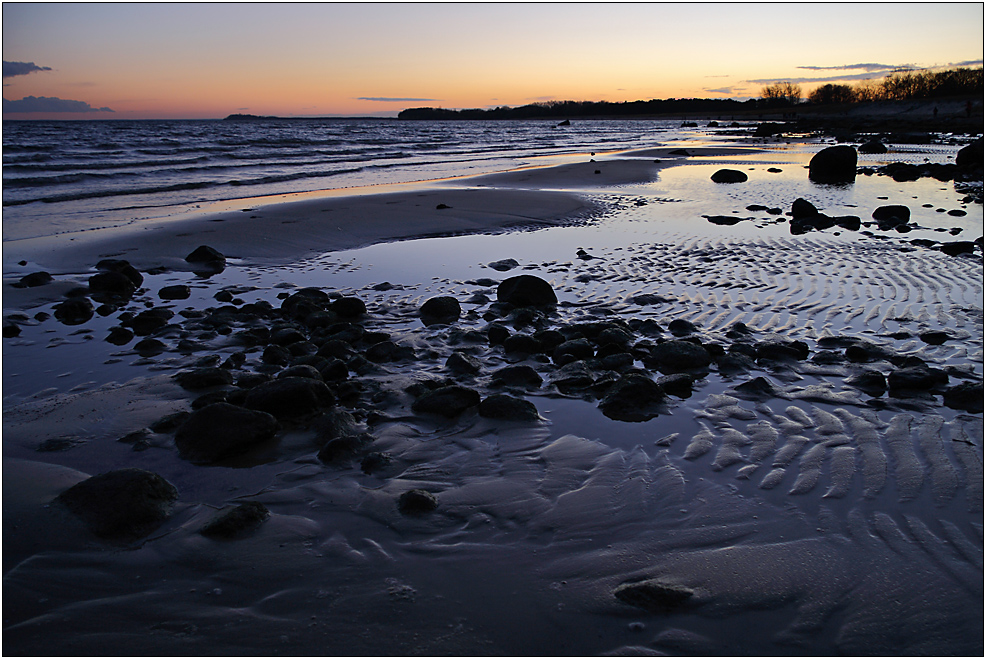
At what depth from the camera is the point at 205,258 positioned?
9141mm

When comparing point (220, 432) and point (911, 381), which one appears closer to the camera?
point (220, 432)

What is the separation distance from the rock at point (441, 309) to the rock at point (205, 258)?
4209 millimetres

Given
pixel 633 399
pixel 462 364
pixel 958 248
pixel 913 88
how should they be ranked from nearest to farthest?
pixel 633 399
pixel 462 364
pixel 958 248
pixel 913 88

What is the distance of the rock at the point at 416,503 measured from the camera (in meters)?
3.20

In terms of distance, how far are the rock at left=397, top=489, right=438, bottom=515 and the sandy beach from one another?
17mm

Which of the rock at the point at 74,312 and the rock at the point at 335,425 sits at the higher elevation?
the rock at the point at 74,312

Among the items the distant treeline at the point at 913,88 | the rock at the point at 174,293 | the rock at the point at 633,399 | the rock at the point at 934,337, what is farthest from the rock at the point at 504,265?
the distant treeline at the point at 913,88

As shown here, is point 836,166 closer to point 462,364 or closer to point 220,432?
point 462,364

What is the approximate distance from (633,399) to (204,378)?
11.3ft

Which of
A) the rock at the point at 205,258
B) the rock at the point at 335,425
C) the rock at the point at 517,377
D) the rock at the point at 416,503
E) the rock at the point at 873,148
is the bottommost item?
the rock at the point at 416,503

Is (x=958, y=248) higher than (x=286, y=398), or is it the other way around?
(x=958, y=248)

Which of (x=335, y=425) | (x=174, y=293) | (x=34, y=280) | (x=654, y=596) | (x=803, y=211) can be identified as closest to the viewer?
(x=654, y=596)

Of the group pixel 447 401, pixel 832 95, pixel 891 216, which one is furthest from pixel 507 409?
pixel 832 95

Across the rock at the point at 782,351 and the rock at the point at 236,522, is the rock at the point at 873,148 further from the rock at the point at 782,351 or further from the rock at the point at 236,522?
the rock at the point at 236,522
